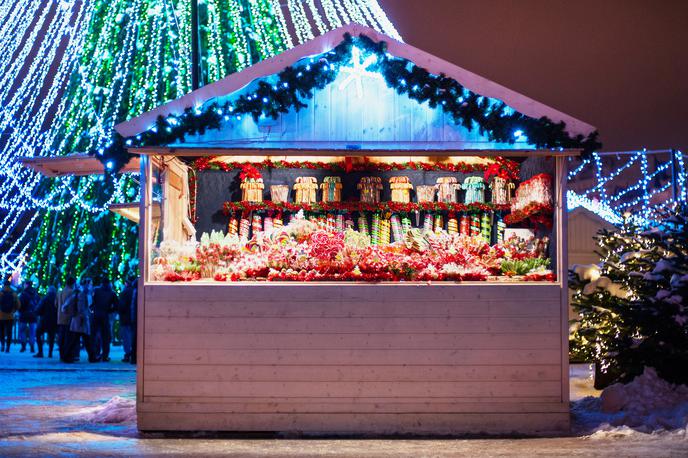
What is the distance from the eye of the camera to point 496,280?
9578 millimetres

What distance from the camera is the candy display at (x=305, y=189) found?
11.9 meters

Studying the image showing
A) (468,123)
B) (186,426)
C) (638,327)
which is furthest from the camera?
(638,327)

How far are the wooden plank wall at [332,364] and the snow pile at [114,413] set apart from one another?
0.92 meters

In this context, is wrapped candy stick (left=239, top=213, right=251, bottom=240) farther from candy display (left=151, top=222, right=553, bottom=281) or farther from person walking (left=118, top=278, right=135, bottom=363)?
person walking (left=118, top=278, right=135, bottom=363)

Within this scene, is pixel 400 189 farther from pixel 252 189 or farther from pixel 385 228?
pixel 252 189

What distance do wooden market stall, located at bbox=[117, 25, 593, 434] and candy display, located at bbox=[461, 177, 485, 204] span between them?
1.78m

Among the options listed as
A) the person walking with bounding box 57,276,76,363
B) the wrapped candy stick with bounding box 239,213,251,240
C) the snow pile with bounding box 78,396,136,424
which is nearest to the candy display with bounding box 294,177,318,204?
the wrapped candy stick with bounding box 239,213,251,240

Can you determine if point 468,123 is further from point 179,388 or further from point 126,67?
point 126,67

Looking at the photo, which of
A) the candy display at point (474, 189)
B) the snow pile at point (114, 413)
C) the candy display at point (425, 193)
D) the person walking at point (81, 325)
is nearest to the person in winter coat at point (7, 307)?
the person walking at point (81, 325)

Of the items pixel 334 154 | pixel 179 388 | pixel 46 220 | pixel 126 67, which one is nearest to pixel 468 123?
pixel 334 154

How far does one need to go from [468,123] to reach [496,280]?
174 cm

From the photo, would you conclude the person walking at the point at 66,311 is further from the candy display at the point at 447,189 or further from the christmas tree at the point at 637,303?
the christmas tree at the point at 637,303

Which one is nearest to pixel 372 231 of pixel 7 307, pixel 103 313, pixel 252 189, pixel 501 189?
pixel 252 189

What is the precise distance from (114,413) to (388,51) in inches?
198
